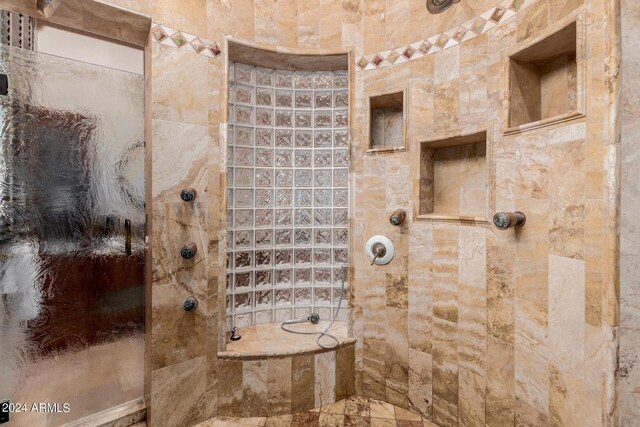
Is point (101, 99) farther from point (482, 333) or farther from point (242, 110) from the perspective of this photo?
point (482, 333)

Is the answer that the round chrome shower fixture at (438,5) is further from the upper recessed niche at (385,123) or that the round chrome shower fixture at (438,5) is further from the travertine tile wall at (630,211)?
the travertine tile wall at (630,211)

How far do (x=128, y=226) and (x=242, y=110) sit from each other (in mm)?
970

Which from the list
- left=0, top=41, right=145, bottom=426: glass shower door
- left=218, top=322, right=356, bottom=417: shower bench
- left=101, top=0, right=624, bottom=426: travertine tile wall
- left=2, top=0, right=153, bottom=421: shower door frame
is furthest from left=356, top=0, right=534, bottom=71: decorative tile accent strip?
left=218, top=322, right=356, bottom=417: shower bench

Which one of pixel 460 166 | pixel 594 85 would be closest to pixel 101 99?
pixel 460 166

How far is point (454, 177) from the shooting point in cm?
163

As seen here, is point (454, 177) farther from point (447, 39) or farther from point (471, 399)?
point (471, 399)

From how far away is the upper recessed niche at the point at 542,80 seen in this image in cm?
117

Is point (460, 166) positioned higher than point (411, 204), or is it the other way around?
point (460, 166)

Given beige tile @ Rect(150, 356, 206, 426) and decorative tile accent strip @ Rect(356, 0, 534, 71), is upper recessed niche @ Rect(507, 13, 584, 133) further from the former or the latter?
beige tile @ Rect(150, 356, 206, 426)

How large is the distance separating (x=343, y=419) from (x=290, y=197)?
135 centimetres

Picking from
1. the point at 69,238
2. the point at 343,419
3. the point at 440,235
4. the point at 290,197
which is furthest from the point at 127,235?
the point at 440,235

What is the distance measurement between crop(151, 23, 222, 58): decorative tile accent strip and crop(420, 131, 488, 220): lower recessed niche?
124cm

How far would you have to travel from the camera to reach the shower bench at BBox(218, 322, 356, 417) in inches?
64.2

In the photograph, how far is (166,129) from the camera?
1.48 metres
